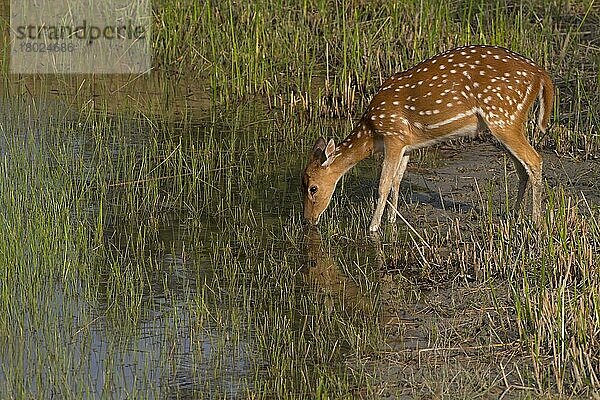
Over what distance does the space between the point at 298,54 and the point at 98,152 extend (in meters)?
2.72

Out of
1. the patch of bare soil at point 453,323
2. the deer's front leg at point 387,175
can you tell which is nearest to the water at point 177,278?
the patch of bare soil at point 453,323

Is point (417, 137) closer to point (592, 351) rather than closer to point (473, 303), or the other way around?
point (473, 303)

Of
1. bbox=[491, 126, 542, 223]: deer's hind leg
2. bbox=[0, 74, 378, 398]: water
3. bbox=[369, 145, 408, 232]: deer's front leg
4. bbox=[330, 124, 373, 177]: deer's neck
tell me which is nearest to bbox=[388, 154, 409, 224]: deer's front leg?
bbox=[369, 145, 408, 232]: deer's front leg

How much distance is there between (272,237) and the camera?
8.38 meters

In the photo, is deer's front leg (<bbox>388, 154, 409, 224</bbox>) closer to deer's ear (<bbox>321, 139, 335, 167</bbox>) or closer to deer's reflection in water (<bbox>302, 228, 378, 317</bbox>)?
deer's ear (<bbox>321, 139, 335, 167</bbox>)

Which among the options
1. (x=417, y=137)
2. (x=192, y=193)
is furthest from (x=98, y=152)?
(x=417, y=137)

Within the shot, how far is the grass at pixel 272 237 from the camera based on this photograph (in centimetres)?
613

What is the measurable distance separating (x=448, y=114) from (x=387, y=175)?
55 cm

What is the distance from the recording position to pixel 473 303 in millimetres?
6953

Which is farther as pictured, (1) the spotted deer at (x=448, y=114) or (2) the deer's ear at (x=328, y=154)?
(2) the deer's ear at (x=328, y=154)

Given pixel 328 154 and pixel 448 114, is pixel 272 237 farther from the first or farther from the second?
pixel 448 114

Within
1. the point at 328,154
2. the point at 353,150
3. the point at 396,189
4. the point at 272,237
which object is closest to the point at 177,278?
the point at 272,237

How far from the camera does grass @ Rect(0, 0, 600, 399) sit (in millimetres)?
6129

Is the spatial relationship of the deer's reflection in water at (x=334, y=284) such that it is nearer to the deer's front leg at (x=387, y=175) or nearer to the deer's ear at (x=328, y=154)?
the deer's front leg at (x=387, y=175)
